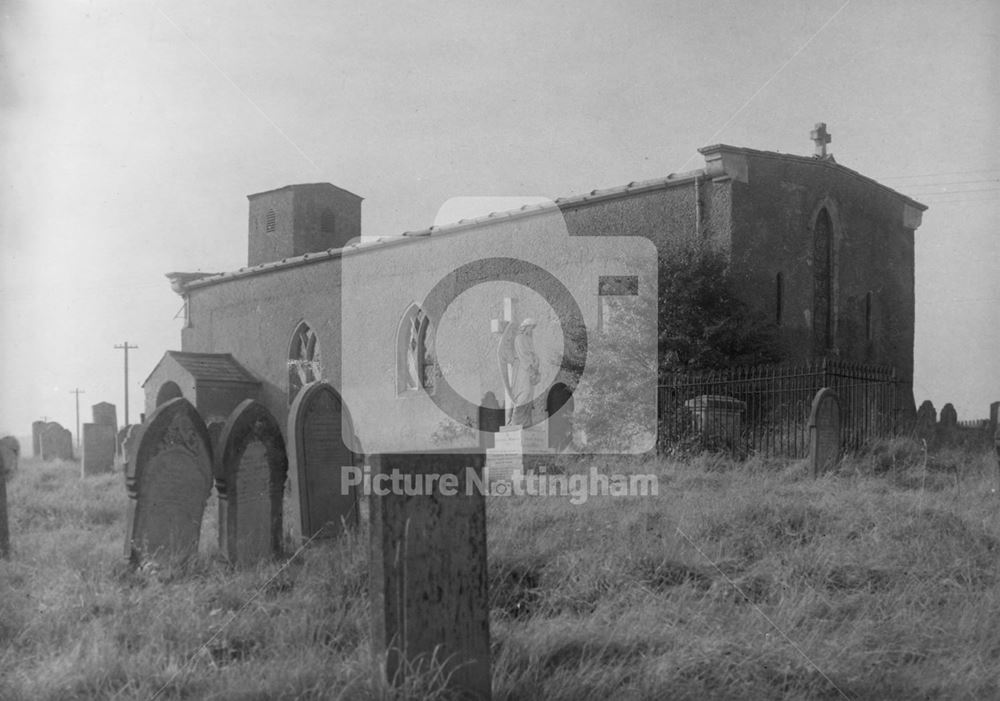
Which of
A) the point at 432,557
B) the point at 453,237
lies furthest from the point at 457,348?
the point at 432,557

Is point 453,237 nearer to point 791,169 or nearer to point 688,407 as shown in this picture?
point 791,169

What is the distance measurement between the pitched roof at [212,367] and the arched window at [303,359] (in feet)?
3.77

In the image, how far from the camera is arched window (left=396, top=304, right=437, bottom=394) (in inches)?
789

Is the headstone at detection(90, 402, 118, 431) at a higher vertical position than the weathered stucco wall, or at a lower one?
lower

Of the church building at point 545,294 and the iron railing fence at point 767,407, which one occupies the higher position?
the church building at point 545,294

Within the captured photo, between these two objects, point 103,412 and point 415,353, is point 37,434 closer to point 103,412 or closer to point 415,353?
point 103,412

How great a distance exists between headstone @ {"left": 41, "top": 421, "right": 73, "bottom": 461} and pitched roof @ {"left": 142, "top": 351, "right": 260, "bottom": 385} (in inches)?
123

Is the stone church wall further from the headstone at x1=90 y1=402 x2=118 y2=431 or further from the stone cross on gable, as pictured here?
the headstone at x1=90 y1=402 x2=118 y2=431

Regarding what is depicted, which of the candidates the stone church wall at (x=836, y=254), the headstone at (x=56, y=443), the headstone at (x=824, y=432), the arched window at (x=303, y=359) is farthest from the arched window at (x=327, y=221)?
the headstone at (x=824, y=432)

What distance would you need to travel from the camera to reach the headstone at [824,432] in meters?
10.3

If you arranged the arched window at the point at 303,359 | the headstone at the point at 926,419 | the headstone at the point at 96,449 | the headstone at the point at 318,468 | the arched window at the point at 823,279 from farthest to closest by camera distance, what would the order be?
the arched window at the point at 303,359 → the arched window at the point at 823,279 → the headstone at the point at 96,449 → the headstone at the point at 926,419 → the headstone at the point at 318,468

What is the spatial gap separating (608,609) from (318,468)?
10.3 feet

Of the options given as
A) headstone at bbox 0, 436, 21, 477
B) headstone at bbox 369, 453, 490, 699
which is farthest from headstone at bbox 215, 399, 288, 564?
headstone at bbox 0, 436, 21, 477

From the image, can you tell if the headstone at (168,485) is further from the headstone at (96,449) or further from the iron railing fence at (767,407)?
the headstone at (96,449)
